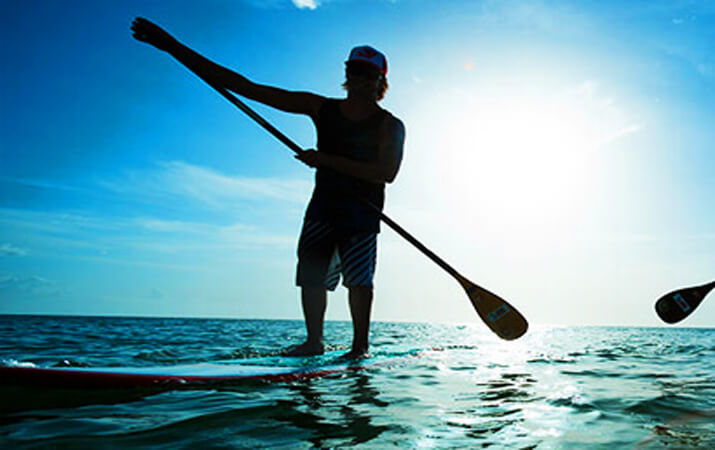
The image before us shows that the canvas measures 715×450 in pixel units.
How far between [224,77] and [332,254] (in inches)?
65.0

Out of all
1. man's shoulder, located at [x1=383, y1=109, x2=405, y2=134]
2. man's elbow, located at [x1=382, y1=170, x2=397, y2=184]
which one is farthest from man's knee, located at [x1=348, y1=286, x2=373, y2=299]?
man's shoulder, located at [x1=383, y1=109, x2=405, y2=134]

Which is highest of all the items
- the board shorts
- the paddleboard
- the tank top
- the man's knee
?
the tank top

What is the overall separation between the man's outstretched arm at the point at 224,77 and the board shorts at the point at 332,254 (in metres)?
0.96

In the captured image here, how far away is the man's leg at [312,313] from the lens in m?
3.99

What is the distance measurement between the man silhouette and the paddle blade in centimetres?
97

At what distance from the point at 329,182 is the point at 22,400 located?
2411mm

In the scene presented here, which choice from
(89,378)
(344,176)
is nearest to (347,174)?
(344,176)

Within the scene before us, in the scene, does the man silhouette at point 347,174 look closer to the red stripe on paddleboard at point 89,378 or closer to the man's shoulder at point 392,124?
the man's shoulder at point 392,124

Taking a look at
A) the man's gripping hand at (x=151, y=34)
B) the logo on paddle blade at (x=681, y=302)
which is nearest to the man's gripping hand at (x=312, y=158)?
the man's gripping hand at (x=151, y=34)

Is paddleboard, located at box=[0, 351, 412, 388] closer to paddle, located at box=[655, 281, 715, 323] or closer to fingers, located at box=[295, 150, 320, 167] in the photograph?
fingers, located at box=[295, 150, 320, 167]

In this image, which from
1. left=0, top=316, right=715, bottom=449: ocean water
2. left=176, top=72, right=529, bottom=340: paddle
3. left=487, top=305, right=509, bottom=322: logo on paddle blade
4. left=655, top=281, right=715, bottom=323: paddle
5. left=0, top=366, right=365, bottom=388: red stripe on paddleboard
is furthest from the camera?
left=655, top=281, right=715, bottom=323: paddle

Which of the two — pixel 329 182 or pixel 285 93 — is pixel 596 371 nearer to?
pixel 329 182

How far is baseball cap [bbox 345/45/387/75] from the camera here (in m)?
3.76

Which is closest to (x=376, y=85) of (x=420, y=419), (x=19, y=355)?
(x=420, y=419)
